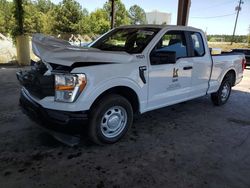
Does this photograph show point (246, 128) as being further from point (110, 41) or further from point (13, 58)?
point (13, 58)

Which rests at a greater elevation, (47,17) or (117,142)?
(47,17)

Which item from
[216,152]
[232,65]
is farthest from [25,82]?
[232,65]

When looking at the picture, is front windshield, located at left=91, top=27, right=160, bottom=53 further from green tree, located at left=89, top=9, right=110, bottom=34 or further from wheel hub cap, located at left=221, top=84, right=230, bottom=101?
green tree, located at left=89, top=9, right=110, bottom=34

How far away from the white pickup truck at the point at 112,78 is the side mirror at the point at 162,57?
0.01 metres

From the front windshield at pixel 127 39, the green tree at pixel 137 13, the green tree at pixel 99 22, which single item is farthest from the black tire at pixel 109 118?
the green tree at pixel 137 13

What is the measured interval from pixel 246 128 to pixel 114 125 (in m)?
2.61

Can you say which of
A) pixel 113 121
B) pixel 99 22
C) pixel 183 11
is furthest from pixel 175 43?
pixel 99 22

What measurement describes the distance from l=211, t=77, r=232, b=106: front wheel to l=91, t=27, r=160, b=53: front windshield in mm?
2565

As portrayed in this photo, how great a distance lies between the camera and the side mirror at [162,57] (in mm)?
3504

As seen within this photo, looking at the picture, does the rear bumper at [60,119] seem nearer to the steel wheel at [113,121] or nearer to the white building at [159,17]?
the steel wheel at [113,121]

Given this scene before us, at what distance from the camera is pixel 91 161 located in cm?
301

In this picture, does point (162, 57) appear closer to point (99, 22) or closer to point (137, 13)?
point (99, 22)

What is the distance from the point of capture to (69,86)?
9.33 feet

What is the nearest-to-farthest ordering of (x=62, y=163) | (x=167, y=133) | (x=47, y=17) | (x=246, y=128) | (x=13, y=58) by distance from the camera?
(x=62, y=163) → (x=167, y=133) → (x=246, y=128) → (x=13, y=58) → (x=47, y=17)
